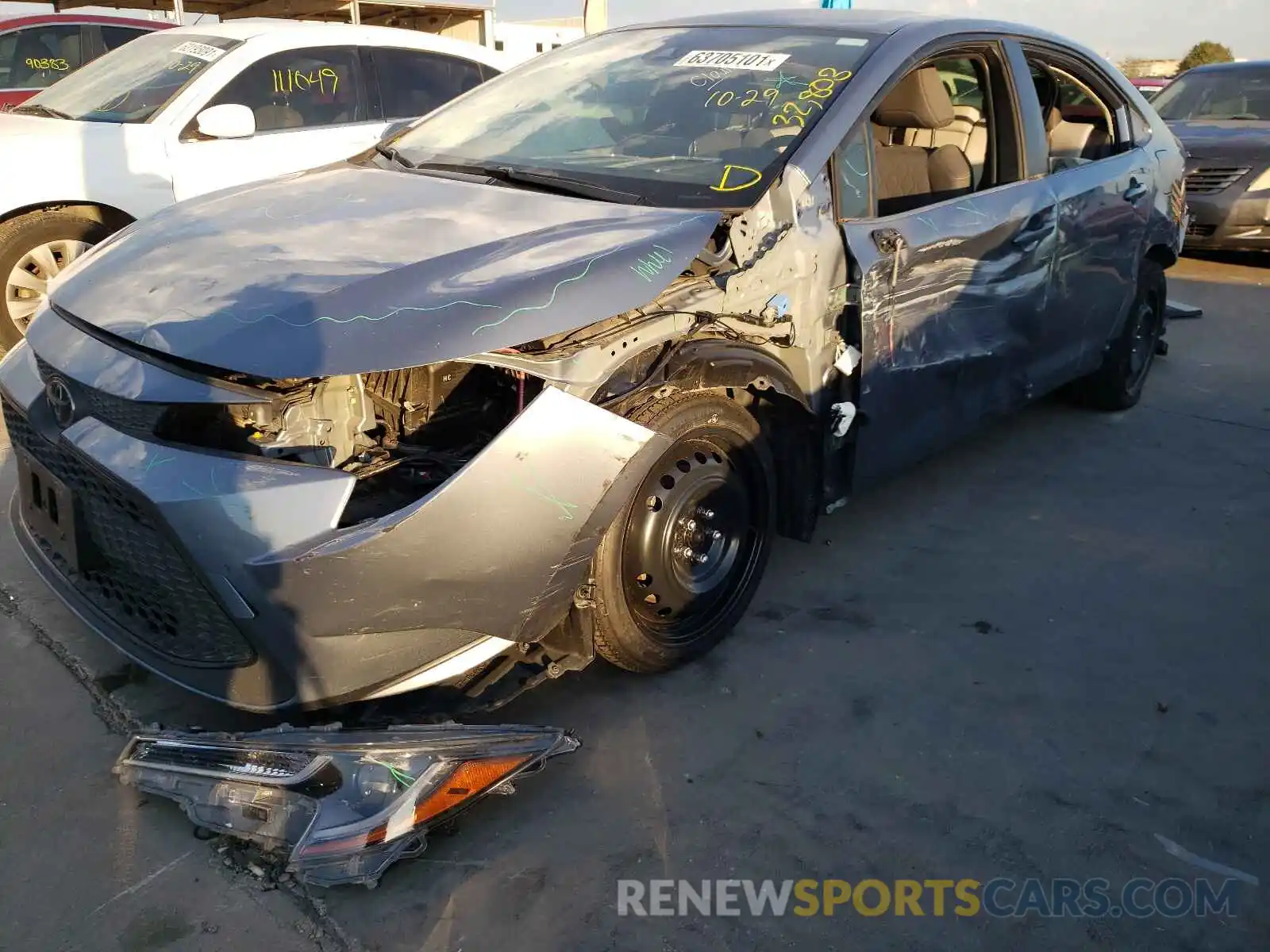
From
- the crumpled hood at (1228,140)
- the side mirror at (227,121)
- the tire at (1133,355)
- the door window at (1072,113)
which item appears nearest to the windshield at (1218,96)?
the crumpled hood at (1228,140)

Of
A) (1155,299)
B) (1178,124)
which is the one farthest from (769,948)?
(1178,124)

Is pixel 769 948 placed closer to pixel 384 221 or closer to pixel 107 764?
pixel 107 764

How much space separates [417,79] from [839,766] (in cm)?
532

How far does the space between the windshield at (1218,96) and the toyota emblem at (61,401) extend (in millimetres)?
10409

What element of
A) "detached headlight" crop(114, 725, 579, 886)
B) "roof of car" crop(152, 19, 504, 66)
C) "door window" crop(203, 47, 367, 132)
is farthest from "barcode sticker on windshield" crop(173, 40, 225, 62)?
"detached headlight" crop(114, 725, 579, 886)

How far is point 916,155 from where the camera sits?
3.81 meters

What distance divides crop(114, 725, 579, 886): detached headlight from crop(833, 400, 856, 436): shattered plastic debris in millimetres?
1410

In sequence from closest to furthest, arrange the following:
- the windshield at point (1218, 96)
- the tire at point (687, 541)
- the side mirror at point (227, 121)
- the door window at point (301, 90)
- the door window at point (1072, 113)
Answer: the tire at point (687, 541)
the door window at point (1072, 113)
the side mirror at point (227, 121)
the door window at point (301, 90)
the windshield at point (1218, 96)

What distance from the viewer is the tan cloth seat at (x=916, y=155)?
3.43 m

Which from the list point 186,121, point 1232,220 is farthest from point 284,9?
point 1232,220

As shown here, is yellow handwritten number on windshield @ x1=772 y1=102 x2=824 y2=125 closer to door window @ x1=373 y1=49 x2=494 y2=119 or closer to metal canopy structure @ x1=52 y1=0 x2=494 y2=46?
door window @ x1=373 y1=49 x2=494 y2=119

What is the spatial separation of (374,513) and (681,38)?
7.63 feet

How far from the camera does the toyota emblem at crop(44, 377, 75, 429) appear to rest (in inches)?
95.2

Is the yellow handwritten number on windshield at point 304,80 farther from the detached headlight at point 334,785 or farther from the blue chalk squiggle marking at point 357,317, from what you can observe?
the detached headlight at point 334,785
